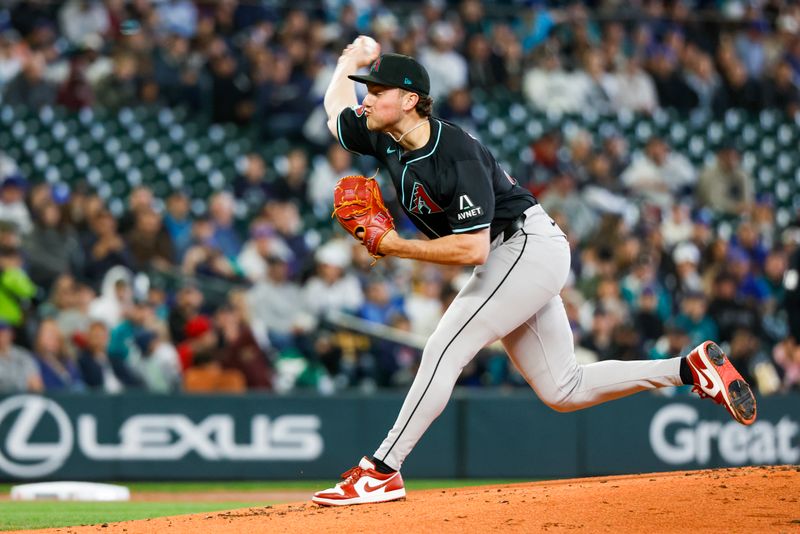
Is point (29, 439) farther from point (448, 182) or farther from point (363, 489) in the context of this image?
point (448, 182)

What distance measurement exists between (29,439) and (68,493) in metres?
1.73

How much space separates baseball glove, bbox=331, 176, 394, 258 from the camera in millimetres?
5242

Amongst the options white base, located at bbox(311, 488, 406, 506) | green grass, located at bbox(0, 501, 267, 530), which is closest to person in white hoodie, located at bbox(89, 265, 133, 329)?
green grass, located at bbox(0, 501, 267, 530)

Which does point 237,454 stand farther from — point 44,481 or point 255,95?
point 255,95

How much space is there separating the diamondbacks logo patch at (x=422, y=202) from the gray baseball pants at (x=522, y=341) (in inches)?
15.6

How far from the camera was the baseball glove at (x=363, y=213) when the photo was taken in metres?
5.24

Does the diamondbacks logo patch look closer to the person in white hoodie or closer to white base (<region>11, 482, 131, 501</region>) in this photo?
white base (<region>11, 482, 131, 501</region>)

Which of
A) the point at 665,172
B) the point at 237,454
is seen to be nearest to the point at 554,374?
the point at 237,454

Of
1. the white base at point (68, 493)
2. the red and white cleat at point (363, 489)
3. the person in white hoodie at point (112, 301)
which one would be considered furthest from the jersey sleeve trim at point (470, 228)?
the person in white hoodie at point (112, 301)

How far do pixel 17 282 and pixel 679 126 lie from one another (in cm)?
846

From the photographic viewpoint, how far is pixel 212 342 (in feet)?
34.4

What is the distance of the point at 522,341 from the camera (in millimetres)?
5656

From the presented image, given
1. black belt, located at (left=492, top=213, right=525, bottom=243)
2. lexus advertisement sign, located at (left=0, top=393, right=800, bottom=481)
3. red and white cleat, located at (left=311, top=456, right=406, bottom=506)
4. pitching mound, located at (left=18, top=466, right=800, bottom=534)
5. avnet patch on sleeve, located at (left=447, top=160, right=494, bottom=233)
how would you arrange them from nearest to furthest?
1. pitching mound, located at (left=18, top=466, right=800, bottom=534)
2. avnet patch on sleeve, located at (left=447, top=160, right=494, bottom=233)
3. red and white cleat, located at (left=311, top=456, right=406, bottom=506)
4. black belt, located at (left=492, top=213, right=525, bottom=243)
5. lexus advertisement sign, located at (left=0, top=393, right=800, bottom=481)

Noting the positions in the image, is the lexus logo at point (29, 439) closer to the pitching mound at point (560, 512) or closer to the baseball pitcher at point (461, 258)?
the pitching mound at point (560, 512)
